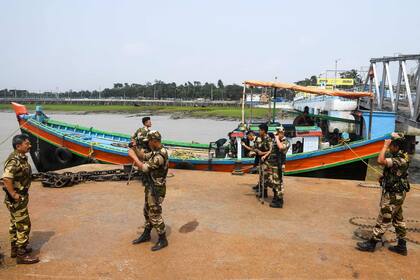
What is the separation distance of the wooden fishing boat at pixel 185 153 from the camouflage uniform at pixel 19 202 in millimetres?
6228

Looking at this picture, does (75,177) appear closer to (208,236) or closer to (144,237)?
(144,237)

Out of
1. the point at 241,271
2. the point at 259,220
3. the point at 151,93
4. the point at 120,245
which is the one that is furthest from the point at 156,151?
the point at 151,93

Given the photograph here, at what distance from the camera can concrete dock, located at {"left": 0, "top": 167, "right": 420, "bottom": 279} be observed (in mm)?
4133

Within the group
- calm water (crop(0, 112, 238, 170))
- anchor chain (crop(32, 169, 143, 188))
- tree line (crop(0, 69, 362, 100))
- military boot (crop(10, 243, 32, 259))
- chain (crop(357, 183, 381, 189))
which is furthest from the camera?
tree line (crop(0, 69, 362, 100))

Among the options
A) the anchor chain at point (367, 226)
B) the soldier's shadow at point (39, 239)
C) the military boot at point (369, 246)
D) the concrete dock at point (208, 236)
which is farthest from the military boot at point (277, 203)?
the soldier's shadow at point (39, 239)

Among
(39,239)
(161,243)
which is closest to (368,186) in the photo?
(161,243)

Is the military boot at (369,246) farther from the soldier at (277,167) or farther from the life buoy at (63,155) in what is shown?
the life buoy at (63,155)

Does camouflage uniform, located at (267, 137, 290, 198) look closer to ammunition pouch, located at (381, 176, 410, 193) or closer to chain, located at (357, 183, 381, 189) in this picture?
ammunition pouch, located at (381, 176, 410, 193)

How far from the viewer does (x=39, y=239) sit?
4.96 m

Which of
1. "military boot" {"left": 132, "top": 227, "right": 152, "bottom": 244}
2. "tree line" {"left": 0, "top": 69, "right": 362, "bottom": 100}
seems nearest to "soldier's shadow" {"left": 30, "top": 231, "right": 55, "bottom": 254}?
"military boot" {"left": 132, "top": 227, "right": 152, "bottom": 244}

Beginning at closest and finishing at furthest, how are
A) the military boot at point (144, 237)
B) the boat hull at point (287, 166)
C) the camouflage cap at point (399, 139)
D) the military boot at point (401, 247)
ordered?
the camouflage cap at point (399, 139) < the military boot at point (401, 247) < the military boot at point (144, 237) < the boat hull at point (287, 166)

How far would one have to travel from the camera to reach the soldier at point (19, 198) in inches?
162

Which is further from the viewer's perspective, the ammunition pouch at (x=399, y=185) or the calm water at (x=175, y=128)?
the calm water at (x=175, y=128)

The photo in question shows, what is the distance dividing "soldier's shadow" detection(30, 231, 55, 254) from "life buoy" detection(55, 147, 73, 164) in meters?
6.80
